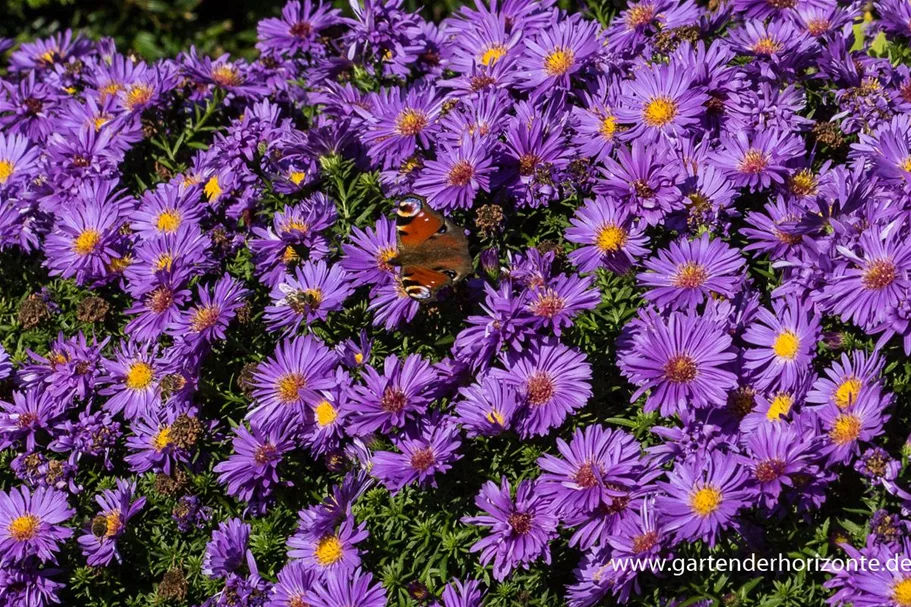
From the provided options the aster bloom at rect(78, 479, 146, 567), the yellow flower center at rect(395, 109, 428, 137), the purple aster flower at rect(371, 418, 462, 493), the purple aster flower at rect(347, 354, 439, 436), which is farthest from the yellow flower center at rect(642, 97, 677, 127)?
the aster bloom at rect(78, 479, 146, 567)

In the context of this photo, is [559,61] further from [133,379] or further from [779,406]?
[133,379]

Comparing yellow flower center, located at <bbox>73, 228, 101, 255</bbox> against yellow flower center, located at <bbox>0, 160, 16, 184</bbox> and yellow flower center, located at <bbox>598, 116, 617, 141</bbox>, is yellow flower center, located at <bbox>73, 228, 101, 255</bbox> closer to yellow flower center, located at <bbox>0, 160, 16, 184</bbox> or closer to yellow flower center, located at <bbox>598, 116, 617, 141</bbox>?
yellow flower center, located at <bbox>0, 160, 16, 184</bbox>

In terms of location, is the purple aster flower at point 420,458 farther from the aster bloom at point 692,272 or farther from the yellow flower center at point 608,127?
the yellow flower center at point 608,127

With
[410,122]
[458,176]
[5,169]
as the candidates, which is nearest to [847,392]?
[458,176]

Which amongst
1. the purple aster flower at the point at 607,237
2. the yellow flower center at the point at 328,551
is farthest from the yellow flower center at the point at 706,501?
the yellow flower center at the point at 328,551

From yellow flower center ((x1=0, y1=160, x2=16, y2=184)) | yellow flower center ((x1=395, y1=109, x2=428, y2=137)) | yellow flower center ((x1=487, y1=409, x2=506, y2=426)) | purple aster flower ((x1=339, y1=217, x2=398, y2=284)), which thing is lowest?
yellow flower center ((x1=487, y1=409, x2=506, y2=426))

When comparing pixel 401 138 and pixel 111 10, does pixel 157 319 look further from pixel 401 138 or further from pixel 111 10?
pixel 111 10

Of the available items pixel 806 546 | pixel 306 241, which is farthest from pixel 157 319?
pixel 806 546
